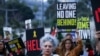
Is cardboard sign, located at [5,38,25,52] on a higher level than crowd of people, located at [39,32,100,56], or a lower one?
lower

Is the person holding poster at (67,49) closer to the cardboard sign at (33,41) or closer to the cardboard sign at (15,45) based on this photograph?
the cardboard sign at (15,45)

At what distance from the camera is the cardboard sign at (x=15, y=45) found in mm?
10609

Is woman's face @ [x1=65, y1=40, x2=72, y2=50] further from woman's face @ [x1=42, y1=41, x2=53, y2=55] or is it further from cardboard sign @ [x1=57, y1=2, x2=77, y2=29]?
cardboard sign @ [x1=57, y1=2, x2=77, y2=29]

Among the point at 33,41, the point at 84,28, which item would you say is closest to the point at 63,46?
the point at 33,41

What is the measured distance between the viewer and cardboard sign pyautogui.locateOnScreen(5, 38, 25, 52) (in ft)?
34.8

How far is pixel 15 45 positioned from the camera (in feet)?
35.0

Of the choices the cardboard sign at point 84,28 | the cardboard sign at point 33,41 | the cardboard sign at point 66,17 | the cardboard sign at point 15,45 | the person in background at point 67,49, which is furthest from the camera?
the cardboard sign at point 84,28

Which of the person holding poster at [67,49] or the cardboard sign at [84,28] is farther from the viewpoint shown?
the cardboard sign at [84,28]

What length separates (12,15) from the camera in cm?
5641

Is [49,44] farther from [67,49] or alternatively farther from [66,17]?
[66,17]

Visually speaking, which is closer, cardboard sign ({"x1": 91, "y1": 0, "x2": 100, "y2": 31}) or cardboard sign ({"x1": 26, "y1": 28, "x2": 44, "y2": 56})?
cardboard sign ({"x1": 91, "y1": 0, "x2": 100, "y2": 31})

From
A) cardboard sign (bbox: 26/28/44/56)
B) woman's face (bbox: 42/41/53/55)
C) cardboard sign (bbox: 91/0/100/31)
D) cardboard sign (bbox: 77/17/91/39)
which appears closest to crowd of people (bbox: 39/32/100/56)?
woman's face (bbox: 42/41/53/55)

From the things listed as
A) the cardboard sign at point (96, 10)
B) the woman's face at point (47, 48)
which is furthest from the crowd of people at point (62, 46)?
the cardboard sign at point (96, 10)

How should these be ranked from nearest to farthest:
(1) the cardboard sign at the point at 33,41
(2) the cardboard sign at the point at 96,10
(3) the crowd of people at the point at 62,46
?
(3) the crowd of people at the point at 62,46 < (2) the cardboard sign at the point at 96,10 < (1) the cardboard sign at the point at 33,41
